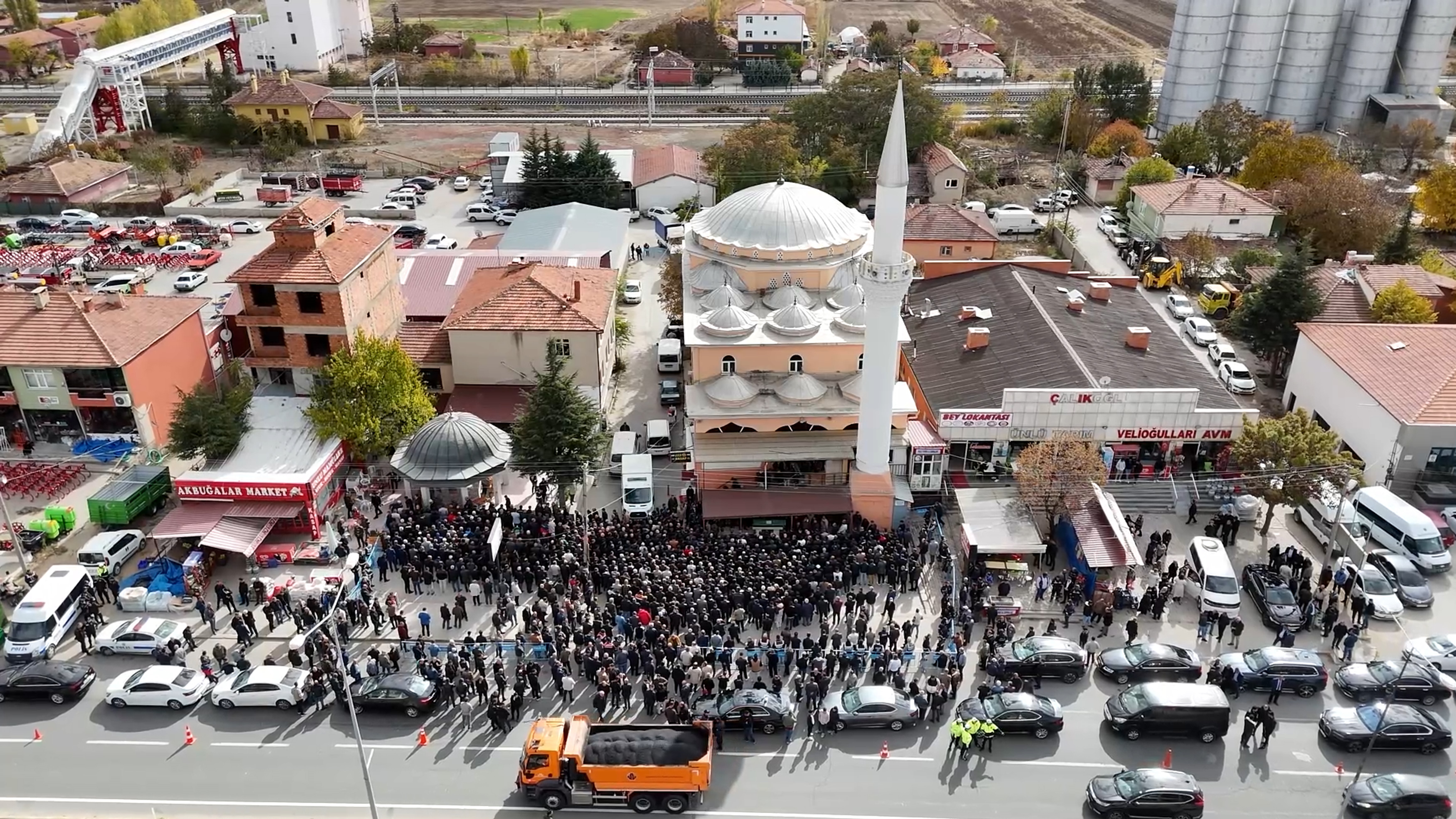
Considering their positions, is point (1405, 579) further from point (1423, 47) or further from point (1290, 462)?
point (1423, 47)

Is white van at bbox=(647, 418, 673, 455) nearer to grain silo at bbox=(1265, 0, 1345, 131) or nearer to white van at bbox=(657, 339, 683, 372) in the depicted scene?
white van at bbox=(657, 339, 683, 372)

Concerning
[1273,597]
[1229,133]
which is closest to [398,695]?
[1273,597]

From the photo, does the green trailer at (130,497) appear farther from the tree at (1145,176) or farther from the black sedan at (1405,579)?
the tree at (1145,176)

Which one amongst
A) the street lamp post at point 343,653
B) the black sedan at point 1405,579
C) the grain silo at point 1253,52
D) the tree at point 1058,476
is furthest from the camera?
the grain silo at point 1253,52

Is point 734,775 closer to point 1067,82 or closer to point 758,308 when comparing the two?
point 758,308

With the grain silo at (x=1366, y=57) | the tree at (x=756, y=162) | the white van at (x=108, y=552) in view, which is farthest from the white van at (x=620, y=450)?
the grain silo at (x=1366, y=57)

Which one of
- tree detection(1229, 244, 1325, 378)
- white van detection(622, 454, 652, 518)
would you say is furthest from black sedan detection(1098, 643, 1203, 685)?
tree detection(1229, 244, 1325, 378)
